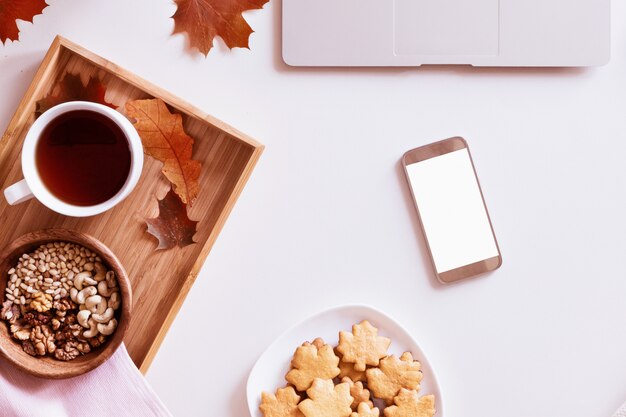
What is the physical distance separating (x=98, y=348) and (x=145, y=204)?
20cm

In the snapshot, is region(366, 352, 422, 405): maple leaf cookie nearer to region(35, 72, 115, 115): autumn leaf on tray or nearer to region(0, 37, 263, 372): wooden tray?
region(0, 37, 263, 372): wooden tray

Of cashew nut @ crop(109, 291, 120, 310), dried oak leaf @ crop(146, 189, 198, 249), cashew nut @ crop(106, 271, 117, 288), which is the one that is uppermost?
dried oak leaf @ crop(146, 189, 198, 249)

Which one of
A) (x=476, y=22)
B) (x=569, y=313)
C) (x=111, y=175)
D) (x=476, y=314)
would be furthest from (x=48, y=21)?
(x=569, y=313)

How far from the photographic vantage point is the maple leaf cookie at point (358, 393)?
34.5 inches

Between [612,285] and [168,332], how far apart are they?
666 millimetres

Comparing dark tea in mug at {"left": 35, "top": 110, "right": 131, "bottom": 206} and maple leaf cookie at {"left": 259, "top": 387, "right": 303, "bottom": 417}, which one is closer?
dark tea in mug at {"left": 35, "top": 110, "right": 131, "bottom": 206}

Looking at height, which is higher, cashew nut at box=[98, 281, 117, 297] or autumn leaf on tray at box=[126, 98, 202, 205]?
autumn leaf on tray at box=[126, 98, 202, 205]

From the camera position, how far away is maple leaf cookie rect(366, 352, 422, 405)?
871mm

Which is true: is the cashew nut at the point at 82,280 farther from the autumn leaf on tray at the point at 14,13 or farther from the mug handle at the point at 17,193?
the autumn leaf on tray at the point at 14,13

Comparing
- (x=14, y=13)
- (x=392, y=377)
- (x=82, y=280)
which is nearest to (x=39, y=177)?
(x=82, y=280)

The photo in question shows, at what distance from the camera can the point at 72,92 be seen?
832 mm

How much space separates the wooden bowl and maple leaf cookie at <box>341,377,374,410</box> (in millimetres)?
328

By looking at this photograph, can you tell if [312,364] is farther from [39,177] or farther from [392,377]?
[39,177]

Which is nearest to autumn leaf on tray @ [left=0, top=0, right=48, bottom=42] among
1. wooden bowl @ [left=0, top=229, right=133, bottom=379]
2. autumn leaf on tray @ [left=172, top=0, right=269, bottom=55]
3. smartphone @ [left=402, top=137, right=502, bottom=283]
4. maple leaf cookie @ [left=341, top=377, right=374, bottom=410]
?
autumn leaf on tray @ [left=172, top=0, right=269, bottom=55]
